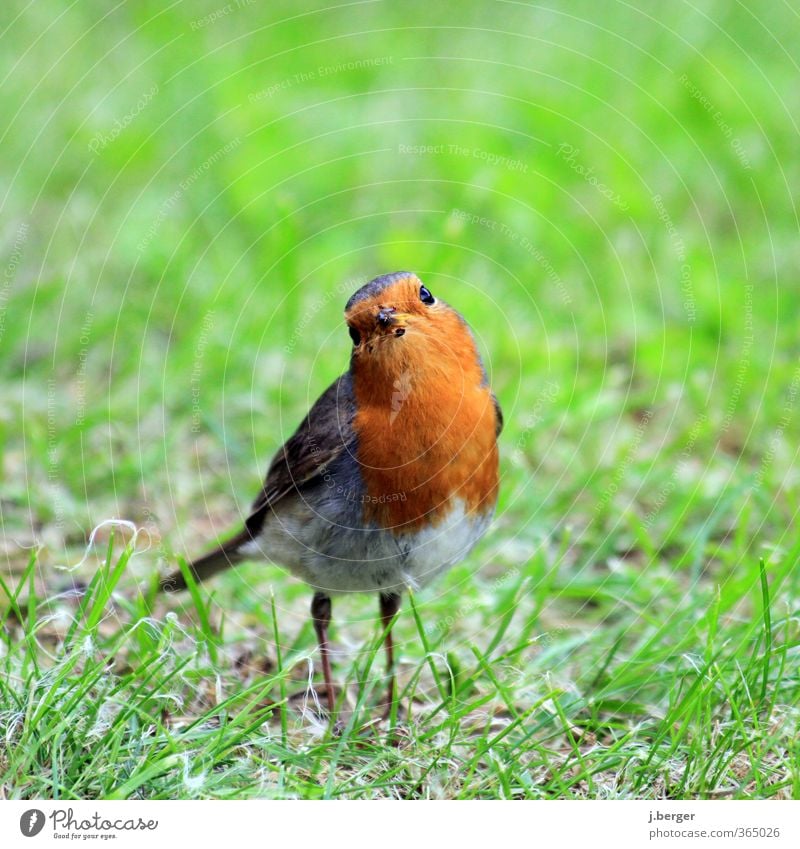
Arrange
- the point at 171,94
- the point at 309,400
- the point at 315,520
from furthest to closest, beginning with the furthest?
the point at 171,94 < the point at 309,400 < the point at 315,520

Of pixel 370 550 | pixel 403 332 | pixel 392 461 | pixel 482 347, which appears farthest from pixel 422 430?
pixel 482 347

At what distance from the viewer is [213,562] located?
10.4 ft

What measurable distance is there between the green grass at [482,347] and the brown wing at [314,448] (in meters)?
0.36

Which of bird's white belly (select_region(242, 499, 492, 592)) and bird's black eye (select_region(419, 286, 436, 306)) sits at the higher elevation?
bird's black eye (select_region(419, 286, 436, 306))

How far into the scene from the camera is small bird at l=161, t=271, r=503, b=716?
2.49 meters

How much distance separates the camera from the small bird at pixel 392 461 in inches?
98.2

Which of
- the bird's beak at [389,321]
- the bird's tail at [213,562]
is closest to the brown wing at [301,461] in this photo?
the bird's tail at [213,562]

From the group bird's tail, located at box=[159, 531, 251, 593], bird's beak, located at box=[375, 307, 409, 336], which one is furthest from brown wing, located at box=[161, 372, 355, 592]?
bird's beak, located at box=[375, 307, 409, 336]

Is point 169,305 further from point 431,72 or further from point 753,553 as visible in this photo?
point 753,553

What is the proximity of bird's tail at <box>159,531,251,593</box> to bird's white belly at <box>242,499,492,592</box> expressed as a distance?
21 centimetres

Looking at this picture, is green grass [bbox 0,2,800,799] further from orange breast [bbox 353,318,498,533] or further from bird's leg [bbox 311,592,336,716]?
orange breast [bbox 353,318,498,533]

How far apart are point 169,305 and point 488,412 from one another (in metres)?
2.02
